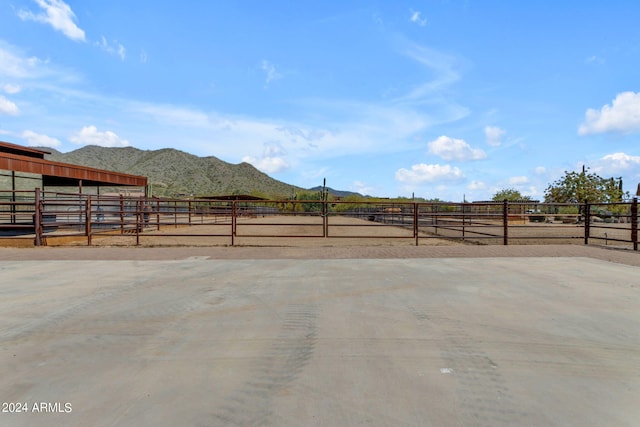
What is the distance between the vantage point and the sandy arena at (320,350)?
208cm

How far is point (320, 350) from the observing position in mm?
2908

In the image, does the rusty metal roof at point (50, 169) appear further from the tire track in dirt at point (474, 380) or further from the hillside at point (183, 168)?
the hillside at point (183, 168)

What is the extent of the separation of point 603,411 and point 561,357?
30.1 inches

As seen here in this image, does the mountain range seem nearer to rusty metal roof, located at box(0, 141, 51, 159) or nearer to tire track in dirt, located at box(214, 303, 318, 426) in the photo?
rusty metal roof, located at box(0, 141, 51, 159)

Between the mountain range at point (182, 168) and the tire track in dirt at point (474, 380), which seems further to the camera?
the mountain range at point (182, 168)

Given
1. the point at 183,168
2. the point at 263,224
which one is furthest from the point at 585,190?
the point at 183,168

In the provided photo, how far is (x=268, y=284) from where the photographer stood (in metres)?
5.38

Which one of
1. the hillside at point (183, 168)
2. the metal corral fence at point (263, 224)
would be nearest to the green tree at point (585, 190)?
the metal corral fence at point (263, 224)

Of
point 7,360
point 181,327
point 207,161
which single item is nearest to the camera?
point 7,360

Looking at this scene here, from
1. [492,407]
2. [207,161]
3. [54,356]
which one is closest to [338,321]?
[492,407]

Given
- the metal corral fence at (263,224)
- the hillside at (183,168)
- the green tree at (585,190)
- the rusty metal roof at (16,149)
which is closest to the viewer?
the metal corral fence at (263,224)

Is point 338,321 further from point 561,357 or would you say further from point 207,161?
point 207,161

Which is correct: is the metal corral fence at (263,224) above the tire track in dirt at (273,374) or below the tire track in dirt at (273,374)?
above

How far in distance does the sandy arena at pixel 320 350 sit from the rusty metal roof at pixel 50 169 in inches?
499
